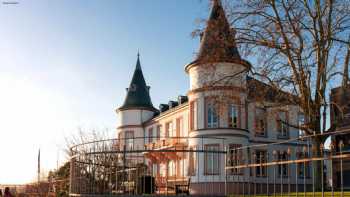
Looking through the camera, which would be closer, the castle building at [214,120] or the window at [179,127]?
the castle building at [214,120]

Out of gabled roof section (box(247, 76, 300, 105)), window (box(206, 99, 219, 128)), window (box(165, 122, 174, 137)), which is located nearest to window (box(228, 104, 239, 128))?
window (box(206, 99, 219, 128))

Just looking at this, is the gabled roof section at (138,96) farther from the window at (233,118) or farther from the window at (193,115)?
the window at (233,118)

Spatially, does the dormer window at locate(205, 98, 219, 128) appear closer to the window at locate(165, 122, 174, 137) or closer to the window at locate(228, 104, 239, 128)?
the window at locate(228, 104, 239, 128)

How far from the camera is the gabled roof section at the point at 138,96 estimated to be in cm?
5381

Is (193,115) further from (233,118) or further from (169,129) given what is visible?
(169,129)

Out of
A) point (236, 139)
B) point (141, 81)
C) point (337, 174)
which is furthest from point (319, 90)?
point (141, 81)

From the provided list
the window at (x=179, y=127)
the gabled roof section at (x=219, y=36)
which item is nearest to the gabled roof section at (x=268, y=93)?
the gabled roof section at (x=219, y=36)

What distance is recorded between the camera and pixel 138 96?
54281mm

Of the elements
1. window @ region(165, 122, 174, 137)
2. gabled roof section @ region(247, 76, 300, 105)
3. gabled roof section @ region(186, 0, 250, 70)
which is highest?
gabled roof section @ region(186, 0, 250, 70)

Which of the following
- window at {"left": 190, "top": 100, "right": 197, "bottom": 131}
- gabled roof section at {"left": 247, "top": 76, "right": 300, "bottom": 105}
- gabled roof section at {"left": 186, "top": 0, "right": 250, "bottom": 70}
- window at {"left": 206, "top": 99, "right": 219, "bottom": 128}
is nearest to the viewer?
gabled roof section at {"left": 186, "top": 0, "right": 250, "bottom": 70}

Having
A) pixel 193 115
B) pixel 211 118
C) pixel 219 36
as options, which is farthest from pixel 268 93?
pixel 193 115

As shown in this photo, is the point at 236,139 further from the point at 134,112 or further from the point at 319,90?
the point at 134,112

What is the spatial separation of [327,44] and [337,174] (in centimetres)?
3384

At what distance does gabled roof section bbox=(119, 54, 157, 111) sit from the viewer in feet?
177
